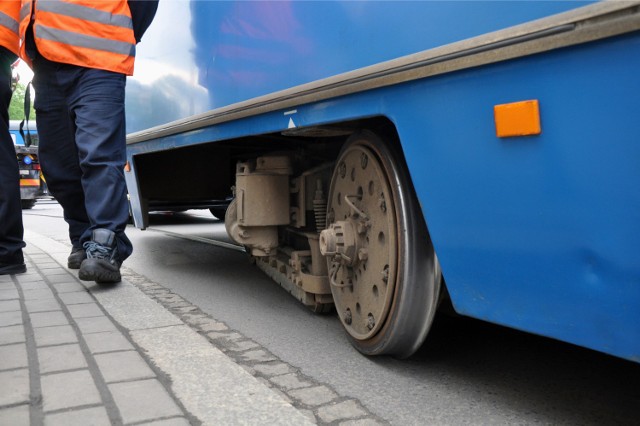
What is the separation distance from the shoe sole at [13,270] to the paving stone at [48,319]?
3.89 feet

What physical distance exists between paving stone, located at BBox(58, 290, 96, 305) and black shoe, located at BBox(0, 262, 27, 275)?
82cm

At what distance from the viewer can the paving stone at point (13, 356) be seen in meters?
1.91

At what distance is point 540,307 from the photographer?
142 cm

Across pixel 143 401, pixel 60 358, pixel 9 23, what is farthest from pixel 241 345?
pixel 9 23

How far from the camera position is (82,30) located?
312cm

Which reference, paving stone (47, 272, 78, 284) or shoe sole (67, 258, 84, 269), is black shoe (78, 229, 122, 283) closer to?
paving stone (47, 272, 78, 284)

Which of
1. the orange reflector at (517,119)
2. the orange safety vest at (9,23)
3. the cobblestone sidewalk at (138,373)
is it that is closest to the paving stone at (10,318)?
the cobblestone sidewalk at (138,373)

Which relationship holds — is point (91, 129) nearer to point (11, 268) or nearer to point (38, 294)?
point (38, 294)

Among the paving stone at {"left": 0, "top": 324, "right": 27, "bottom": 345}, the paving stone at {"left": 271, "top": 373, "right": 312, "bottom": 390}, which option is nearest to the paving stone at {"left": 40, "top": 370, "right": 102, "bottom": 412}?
the paving stone at {"left": 0, "top": 324, "right": 27, "bottom": 345}

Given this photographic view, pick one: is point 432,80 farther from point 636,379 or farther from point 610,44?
point 636,379

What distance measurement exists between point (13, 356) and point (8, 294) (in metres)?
1.19

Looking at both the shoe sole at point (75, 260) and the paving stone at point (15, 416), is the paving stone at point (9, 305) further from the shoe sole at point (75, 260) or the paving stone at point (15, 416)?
the paving stone at point (15, 416)

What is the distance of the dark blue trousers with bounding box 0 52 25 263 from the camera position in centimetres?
354

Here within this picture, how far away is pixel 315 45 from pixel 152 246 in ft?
13.3
